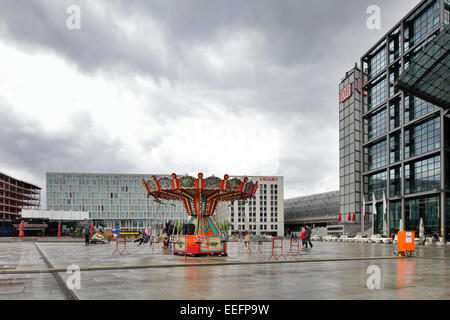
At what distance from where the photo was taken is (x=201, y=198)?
25922 mm

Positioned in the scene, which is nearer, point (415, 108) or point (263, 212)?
point (415, 108)

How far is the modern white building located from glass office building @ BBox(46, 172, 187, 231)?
28553mm

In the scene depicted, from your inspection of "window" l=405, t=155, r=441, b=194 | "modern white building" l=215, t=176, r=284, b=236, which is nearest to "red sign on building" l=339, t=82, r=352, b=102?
"window" l=405, t=155, r=441, b=194

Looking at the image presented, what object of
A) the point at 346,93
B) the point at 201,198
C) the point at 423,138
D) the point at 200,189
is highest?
the point at 346,93

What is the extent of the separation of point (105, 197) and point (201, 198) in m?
127

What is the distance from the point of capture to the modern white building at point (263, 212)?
166 metres

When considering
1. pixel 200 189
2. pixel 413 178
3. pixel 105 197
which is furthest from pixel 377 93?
pixel 105 197

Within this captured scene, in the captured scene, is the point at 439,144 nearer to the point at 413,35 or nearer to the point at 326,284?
the point at 413,35

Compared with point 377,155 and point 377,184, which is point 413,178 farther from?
point 377,155

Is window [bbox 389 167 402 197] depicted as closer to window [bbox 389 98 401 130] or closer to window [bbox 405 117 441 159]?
window [bbox 405 117 441 159]

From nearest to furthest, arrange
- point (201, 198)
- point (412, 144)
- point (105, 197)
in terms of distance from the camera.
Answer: point (201, 198) < point (412, 144) < point (105, 197)

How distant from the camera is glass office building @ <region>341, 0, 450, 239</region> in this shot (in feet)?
192

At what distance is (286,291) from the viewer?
9750mm

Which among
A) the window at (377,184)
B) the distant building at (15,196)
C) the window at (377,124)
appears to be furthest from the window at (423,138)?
the distant building at (15,196)
